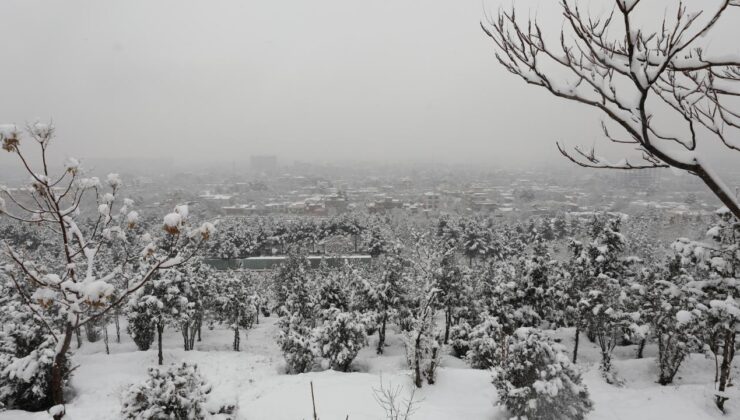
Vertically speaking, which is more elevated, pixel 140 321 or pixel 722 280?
pixel 722 280

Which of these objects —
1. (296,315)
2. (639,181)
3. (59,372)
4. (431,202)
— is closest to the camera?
(59,372)

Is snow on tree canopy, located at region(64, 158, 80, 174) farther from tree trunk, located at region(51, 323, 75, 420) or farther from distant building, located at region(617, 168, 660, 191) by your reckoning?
distant building, located at region(617, 168, 660, 191)

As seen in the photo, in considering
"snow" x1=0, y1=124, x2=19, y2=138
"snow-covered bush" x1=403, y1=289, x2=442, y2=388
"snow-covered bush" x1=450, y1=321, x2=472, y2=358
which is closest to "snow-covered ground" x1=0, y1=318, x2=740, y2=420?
"snow-covered bush" x1=403, y1=289, x2=442, y2=388

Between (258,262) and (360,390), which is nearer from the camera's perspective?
(360,390)

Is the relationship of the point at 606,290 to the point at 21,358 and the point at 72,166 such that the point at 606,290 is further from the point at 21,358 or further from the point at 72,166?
the point at 21,358

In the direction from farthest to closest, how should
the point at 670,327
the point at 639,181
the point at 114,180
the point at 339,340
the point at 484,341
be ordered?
the point at 639,181, the point at 339,340, the point at 484,341, the point at 670,327, the point at 114,180

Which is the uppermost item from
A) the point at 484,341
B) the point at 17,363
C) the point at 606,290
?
the point at 606,290

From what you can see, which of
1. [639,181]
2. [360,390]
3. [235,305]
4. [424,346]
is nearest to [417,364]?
[424,346]

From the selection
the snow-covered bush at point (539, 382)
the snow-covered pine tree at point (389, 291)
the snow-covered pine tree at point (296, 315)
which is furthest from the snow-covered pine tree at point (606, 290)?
the snow-covered pine tree at point (296, 315)
